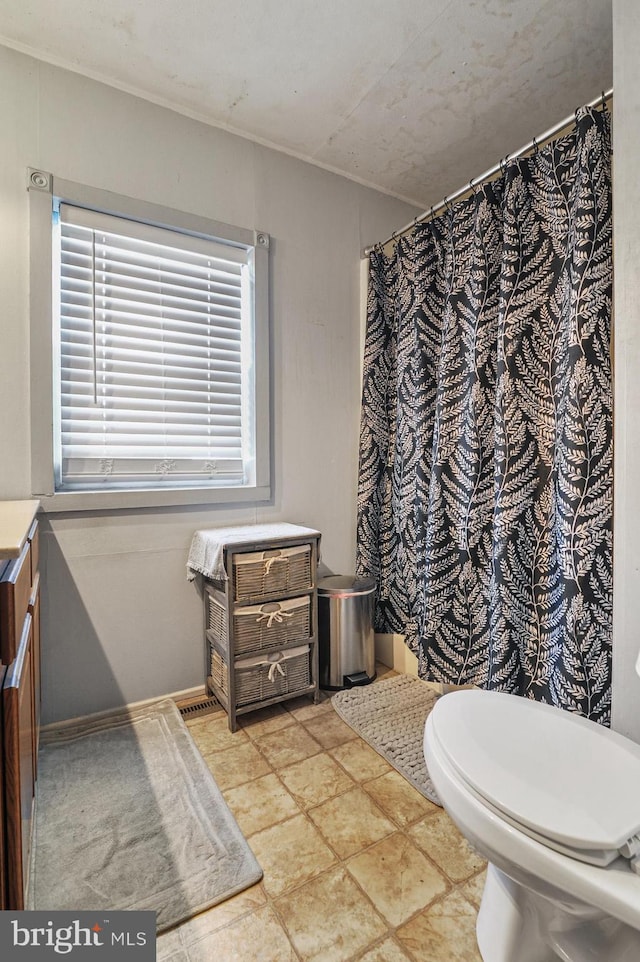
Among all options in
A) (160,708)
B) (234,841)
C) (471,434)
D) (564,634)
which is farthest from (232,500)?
(564,634)

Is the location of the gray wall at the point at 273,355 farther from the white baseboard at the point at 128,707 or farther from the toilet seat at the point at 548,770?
the toilet seat at the point at 548,770

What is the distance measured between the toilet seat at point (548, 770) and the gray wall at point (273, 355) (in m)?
1.31

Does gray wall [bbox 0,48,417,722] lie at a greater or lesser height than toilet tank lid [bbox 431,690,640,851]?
greater

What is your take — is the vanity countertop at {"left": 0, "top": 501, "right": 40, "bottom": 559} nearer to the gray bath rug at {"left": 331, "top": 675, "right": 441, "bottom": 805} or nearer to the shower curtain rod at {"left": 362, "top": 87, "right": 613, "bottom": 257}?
the gray bath rug at {"left": 331, "top": 675, "right": 441, "bottom": 805}

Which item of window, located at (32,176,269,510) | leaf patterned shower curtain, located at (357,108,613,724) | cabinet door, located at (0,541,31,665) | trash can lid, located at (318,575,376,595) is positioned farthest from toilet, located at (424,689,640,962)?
window, located at (32,176,269,510)

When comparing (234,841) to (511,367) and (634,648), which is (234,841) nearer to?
(634,648)

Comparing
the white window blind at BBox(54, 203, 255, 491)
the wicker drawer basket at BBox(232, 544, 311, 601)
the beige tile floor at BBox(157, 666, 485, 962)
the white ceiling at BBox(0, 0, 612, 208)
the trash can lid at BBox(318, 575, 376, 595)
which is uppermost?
the white ceiling at BBox(0, 0, 612, 208)

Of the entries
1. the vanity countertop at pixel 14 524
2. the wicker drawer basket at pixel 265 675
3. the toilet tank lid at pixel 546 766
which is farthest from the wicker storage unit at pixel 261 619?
the toilet tank lid at pixel 546 766

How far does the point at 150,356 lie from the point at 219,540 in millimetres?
837

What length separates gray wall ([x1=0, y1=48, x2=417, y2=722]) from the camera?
1.68m

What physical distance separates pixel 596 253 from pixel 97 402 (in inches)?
72.5

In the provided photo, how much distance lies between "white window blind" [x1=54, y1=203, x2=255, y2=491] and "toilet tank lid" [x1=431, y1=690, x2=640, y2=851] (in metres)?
1.45

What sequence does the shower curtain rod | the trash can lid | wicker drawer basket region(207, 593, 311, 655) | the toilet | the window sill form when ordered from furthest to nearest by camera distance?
1. the trash can lid
2. wicker drawer basket region(207, 593, 311, 655)
3. the window sill
4. the shower curtain rod
5. the toilet

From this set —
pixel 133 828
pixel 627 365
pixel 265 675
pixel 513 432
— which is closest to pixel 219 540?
pixel 265 675
